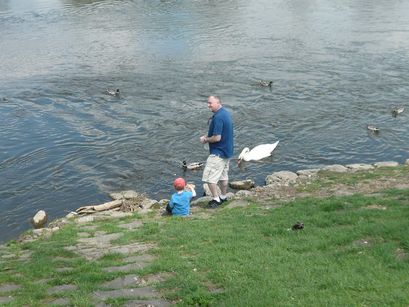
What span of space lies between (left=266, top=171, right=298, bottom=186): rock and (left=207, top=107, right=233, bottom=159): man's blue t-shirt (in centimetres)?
421

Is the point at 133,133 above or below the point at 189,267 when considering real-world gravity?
below

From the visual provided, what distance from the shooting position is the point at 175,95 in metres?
27.9

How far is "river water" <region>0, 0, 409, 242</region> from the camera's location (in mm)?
19953

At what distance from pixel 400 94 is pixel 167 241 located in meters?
19.6

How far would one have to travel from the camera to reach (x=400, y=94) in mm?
27375

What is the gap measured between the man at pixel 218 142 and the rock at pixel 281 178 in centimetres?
372

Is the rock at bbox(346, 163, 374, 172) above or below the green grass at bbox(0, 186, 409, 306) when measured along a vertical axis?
below

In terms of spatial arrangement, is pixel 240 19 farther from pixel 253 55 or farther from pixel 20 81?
pixel 20 81

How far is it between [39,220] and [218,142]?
231 inches

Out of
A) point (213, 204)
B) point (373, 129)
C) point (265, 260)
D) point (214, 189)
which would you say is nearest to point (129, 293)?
point (265, 260)

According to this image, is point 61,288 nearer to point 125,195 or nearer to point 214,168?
Answer: point 214,168

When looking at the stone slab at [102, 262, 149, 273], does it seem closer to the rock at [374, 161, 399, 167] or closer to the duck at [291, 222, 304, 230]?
the duck at [291, 222, 304, 230]

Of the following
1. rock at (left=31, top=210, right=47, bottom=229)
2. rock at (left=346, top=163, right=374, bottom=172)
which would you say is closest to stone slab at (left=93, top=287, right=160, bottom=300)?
rock at (left=31, top=210, right=47, bottom=229)

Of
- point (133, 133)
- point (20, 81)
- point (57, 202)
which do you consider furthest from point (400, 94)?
point (20, 81)
